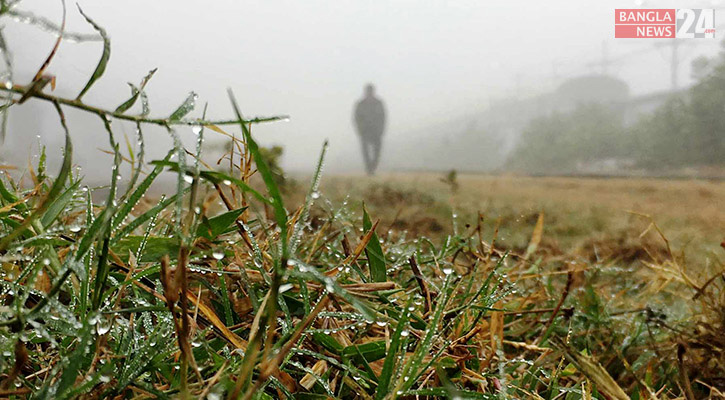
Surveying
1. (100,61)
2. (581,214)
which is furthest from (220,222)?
(581,214)

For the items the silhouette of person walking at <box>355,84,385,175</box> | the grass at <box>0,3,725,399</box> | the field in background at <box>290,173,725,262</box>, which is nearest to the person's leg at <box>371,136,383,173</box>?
the silhouette of person walking at <box>355,84,385,175</box>

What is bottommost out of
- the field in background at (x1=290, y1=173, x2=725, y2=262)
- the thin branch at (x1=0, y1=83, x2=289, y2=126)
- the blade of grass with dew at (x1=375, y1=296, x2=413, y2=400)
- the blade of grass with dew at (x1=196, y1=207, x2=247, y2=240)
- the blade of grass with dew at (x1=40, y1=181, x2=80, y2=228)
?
the field in background at (x1=290, y1=173, x2=725, y2=262)

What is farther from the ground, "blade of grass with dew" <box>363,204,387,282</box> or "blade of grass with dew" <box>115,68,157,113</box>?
"blade of grass with dew" <box>115,68,157,113</box>

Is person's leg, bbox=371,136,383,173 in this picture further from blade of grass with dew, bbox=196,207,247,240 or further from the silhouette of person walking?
blade of grass with dew, bbox=196,207,247,240

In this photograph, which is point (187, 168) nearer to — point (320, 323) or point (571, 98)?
point (320, 323)

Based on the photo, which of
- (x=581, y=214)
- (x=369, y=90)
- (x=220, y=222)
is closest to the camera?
(x=220, y=222)

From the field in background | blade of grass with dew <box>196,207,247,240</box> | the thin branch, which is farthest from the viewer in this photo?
the field in background

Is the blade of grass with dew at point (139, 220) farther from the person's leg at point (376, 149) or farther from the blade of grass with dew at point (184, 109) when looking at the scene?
the person's leg at point (376, 149)

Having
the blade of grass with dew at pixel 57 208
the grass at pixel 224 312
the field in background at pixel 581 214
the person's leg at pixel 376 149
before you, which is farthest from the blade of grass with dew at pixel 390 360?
the person's leg at pixel 376 149

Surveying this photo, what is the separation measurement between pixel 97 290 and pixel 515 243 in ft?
9.13

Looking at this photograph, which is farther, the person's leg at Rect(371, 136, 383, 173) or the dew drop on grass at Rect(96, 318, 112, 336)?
the person's leg at Rect(371, 136, 383, 173)

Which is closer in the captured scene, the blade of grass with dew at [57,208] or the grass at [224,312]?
the grass at [224,312]

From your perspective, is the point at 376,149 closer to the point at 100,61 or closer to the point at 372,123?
the point at 372,123

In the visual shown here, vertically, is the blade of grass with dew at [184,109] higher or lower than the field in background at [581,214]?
higher
